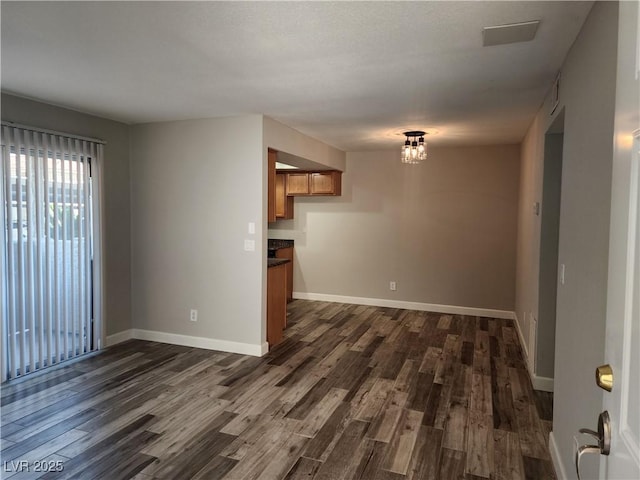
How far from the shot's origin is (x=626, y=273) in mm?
832

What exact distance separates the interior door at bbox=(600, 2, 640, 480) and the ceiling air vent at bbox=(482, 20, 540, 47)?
1.29 m

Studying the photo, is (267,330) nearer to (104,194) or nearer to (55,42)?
(104,194)

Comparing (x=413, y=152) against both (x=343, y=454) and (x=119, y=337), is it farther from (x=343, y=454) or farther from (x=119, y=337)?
(x=119, y=337)

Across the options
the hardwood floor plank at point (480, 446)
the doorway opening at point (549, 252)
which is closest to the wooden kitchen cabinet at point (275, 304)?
the hardwood floor plank at point (480, 446)

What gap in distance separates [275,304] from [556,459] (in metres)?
3.00

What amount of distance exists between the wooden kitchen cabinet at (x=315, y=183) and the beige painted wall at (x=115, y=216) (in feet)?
8.78

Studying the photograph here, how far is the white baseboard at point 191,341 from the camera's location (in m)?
4.25

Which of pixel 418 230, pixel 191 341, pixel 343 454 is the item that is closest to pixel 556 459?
pixel 343 454

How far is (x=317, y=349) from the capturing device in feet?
14.7

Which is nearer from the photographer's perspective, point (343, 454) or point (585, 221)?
point (585, 221)

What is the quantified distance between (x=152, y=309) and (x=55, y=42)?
3.11 metres

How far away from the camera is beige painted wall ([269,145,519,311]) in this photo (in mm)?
5754

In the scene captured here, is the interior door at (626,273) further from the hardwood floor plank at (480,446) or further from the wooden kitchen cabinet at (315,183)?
the wooden kitchen cabinet at (315,183)

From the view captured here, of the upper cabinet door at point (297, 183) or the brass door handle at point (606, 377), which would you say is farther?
the upper cabinet door at point (297, 183)
